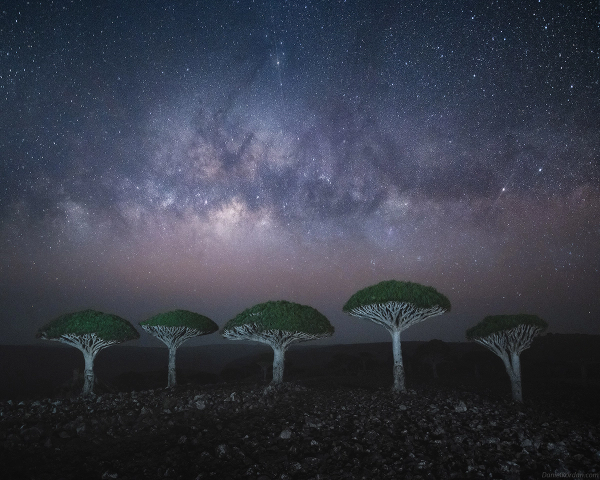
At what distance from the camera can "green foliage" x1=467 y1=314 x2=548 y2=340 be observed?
19438mm

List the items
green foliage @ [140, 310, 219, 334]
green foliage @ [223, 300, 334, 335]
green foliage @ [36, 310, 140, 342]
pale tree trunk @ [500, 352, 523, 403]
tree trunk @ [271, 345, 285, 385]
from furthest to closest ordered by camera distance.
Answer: green foliage @ [140, 310, 219, 334] → tree trunk @ [271, 345, 285, 385] → green foliage @ [36, 310, 140, 342] → green foliage @ [223, 300, 334, 335] → pale tree trunk @ [500, 352, 523, 403]

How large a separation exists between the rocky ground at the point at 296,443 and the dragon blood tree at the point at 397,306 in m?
6.16

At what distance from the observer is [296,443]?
9281 mm

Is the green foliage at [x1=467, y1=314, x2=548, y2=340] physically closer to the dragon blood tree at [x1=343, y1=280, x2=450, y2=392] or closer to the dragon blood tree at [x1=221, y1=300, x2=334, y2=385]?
the dragon blood tree at [x1=343, y1=280, x2=450, y2=392]

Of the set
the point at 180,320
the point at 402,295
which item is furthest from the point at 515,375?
the point at 180,320

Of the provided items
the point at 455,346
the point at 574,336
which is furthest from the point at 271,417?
the point at 455,346

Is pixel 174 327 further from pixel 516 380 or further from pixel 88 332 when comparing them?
pixel 516 380

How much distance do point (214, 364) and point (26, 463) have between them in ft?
425

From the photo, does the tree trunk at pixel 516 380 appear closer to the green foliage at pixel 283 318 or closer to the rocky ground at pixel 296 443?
the rocky ground at pixel 296 443

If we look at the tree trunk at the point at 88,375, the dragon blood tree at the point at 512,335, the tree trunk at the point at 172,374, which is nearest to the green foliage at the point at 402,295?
the dragon blood tree at the point at 512,335

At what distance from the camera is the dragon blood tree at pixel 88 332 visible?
23.6 metres

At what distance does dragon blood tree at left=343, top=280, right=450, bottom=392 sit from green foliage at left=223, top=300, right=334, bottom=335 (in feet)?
13.6

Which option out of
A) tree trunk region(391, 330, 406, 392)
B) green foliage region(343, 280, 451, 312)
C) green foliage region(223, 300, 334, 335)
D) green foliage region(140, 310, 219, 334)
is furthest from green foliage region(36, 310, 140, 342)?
tree trunk region(391, 330, 406, 392)

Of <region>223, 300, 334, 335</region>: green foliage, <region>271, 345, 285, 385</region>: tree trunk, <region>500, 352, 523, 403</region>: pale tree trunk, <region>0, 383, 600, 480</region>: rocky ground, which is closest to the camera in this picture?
<region>0, 383, 600, 480</region>: rocky ground
